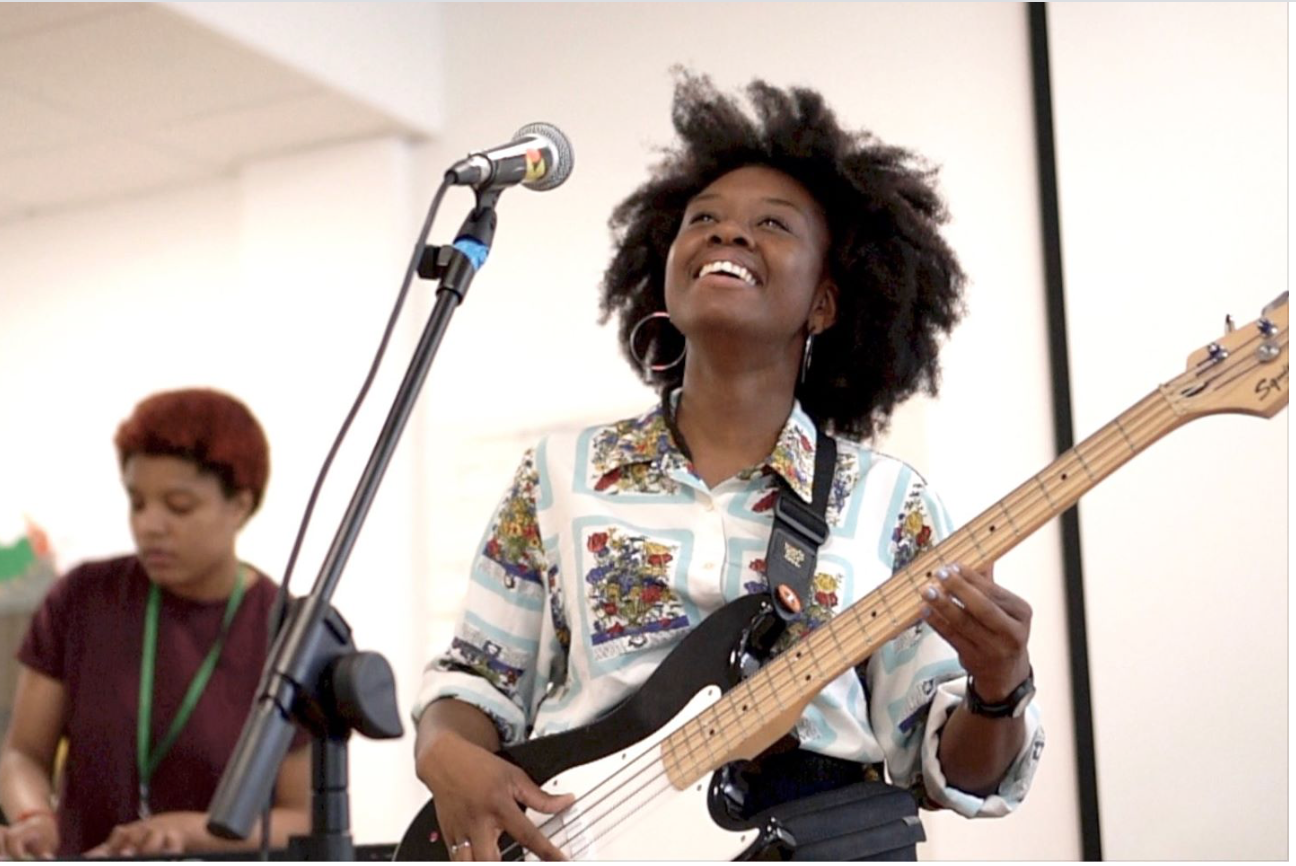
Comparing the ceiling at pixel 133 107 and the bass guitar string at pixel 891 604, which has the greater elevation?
the ceiling at pixel 133 107

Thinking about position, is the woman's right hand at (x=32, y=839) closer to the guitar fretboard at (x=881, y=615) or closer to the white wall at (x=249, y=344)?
the white wall at (x=249, y=344)

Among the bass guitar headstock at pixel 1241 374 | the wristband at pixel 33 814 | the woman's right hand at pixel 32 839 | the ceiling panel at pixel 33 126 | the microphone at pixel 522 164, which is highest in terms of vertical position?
the ceiling panel at pixel 33 126

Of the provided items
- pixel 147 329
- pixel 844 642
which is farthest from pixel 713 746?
pixel 147 329

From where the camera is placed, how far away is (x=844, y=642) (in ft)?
4.18

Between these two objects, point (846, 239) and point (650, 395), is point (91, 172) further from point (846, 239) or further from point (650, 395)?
point (846, 239)

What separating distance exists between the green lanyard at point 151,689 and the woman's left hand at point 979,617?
1312mm

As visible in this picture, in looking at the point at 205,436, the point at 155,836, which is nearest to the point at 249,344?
the point at 205,436

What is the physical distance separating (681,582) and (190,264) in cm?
177

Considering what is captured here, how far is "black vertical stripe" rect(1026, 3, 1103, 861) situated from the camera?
81.0 inches

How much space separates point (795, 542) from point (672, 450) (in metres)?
0.17

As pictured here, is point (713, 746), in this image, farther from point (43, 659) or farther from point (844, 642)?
point (43, 659)

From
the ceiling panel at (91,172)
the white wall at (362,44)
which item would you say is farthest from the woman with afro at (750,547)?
the ceiling panel at (91,172)

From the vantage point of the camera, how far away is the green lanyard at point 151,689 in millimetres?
2129

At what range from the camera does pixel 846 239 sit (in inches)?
64.1
